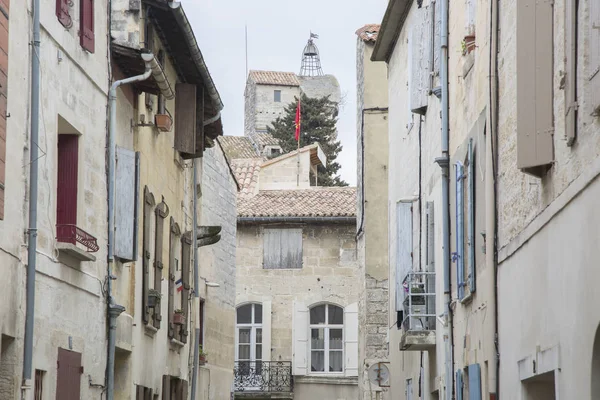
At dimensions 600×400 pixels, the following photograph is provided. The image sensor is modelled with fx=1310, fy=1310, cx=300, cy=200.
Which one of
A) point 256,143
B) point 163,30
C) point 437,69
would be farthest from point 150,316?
point 256,143

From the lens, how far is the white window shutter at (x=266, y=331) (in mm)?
40781

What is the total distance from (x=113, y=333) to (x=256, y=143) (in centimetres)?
6546

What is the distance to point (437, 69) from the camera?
1777 centimetres

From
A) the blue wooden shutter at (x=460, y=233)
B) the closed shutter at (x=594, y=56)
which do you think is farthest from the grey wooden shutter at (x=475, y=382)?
the closed shutter at (x=594, y=56)

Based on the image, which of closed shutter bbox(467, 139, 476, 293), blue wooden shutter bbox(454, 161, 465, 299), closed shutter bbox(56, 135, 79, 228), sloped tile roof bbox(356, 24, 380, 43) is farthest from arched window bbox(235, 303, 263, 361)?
closed shutter bbox(56, 135, 79, 228)

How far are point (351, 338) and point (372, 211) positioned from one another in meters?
13.0

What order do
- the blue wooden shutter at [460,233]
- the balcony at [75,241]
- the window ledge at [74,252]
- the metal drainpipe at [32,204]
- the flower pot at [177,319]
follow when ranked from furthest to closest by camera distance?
the flower pot at [177,319]
the blue wooden shutter at [460,233]
the balcony at [75,241]
the window ledge at [74,252]
the metal drainpipe at [32,204]

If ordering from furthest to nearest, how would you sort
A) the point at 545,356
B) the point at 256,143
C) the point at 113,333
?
the point at 256,143 < the point at 113,333 < the point at 545,356

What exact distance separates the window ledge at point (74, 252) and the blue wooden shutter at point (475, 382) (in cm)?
423

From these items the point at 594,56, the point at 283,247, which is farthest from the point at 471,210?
the point at 283,247

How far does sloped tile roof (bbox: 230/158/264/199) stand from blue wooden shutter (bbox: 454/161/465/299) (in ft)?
82.8

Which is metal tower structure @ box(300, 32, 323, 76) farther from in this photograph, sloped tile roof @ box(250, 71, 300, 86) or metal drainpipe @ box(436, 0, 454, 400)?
metal drainpipe @ box(436, 0, 454, 400)

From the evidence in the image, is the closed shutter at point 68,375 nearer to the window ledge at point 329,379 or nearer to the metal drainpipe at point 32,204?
the metal drainpipe at point 32,204

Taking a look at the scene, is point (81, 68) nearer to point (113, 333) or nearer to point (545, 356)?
point (113, 333)
